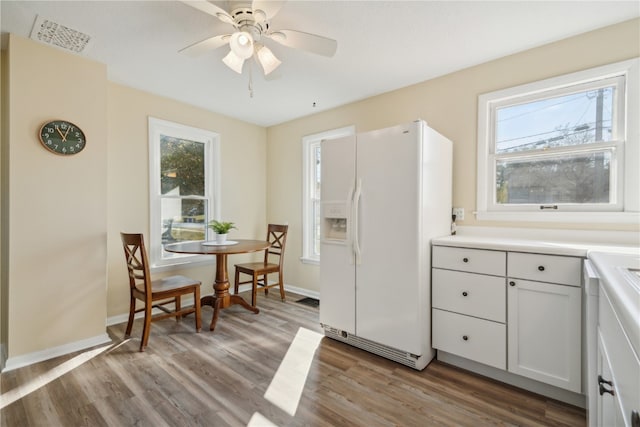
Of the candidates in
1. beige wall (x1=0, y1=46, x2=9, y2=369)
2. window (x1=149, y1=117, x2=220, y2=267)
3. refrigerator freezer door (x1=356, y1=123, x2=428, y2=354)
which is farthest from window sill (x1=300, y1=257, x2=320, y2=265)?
beige wall (x1=0, y1=46, x2=9, y2=369)

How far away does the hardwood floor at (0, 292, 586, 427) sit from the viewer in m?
1.68

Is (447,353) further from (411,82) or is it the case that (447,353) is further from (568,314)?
(411,82)

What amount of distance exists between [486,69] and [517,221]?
1.34 m

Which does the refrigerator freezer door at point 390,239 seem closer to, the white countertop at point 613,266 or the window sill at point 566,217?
the white countertop at point 613,266

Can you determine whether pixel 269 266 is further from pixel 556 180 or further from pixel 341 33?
pixel 556 180

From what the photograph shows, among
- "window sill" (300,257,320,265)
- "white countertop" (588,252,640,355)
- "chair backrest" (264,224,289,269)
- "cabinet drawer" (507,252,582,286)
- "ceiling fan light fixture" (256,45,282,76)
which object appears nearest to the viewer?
"white countertop" (588,252,640,355)

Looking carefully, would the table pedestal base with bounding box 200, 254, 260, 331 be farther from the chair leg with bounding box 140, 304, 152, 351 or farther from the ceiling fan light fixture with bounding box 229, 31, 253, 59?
the ceiling fan light fixture with bounding box 229, 31, 253, 59

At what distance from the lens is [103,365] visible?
222 centimetres

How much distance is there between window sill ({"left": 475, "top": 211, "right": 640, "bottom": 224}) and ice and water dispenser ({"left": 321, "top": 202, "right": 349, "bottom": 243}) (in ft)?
3.88

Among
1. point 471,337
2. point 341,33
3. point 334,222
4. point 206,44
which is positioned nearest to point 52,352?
point 334,222

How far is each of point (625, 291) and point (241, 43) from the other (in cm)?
201

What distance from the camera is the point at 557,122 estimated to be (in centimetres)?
232

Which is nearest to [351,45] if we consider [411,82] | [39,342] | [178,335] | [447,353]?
[411,82]

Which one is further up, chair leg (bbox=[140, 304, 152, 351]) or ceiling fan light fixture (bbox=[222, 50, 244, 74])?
ceiling fan light fixture (bbox=[222, 50, 244, 74])
